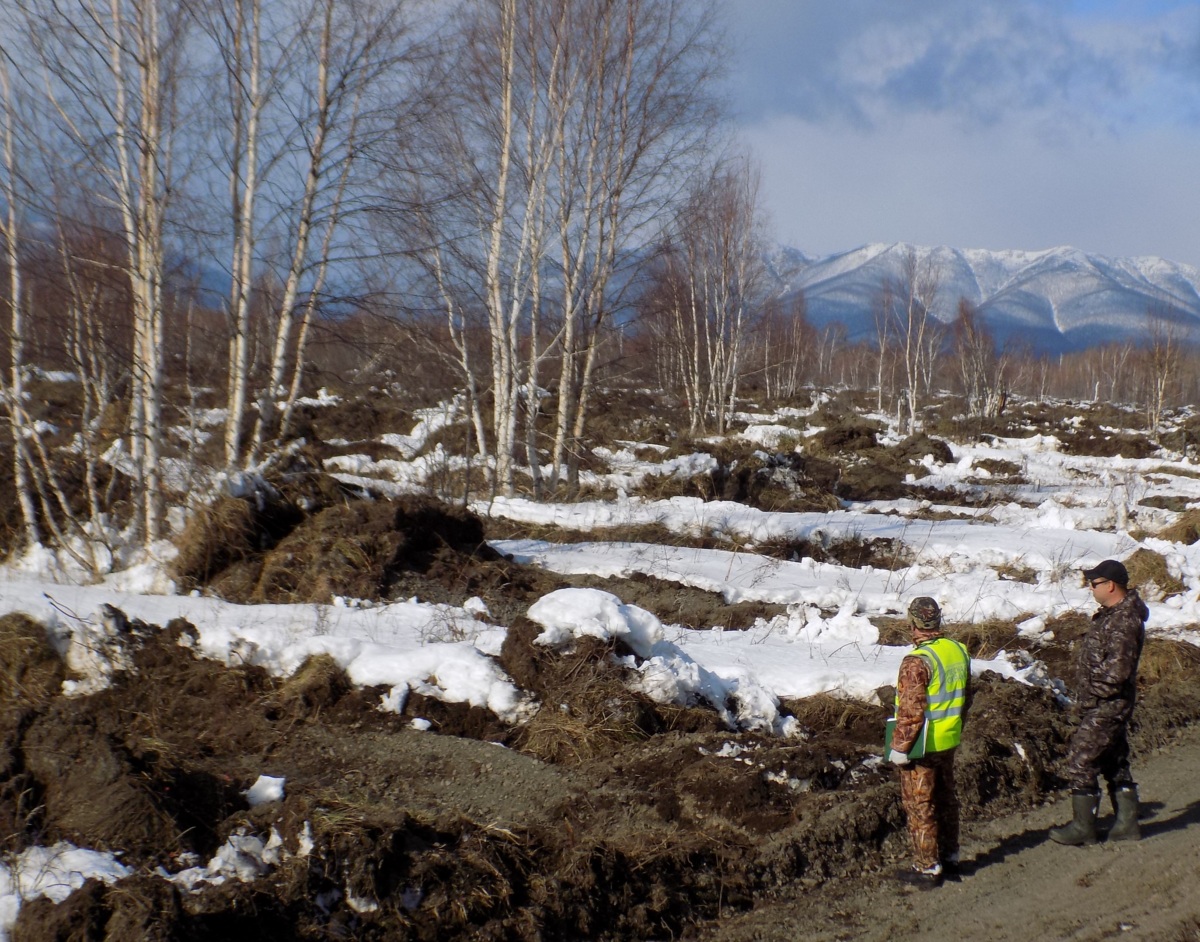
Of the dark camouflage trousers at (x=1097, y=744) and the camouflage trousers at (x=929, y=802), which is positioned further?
the dark camouflage trousers at (x=1097, y=744)

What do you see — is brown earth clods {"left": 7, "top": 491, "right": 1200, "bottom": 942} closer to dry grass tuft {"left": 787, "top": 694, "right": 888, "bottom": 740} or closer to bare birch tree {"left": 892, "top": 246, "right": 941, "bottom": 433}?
dry grass tuft {"left": 787, "top": 694, "right": 888, "bottom": 740}

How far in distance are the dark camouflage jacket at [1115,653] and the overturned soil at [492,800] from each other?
0.77m

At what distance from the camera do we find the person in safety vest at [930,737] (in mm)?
4332

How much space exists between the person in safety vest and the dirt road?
0.18 m

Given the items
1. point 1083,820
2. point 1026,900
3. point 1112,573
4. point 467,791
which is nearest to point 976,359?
point 1112,573

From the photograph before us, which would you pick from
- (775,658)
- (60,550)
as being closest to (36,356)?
(60,550)

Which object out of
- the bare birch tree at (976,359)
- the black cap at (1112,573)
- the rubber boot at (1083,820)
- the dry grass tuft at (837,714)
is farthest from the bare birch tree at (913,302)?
the rubber boot at (1083,820)

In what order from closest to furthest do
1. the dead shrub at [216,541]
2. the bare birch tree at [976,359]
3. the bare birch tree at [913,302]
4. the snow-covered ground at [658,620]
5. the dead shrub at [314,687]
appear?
the dead shrub at [314,687] < the snow-covered ground at [658,620] < the dead shrub at [216,541] < the bare birch tree at [913,302] < the bare birch tree at [976,359]

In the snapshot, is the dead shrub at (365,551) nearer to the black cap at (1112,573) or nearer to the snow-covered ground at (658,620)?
the snow-covered ground at (658,620)

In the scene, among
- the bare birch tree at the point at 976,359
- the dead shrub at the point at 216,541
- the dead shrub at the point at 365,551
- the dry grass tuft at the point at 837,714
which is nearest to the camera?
the dry grass tuft at the point at 837,714

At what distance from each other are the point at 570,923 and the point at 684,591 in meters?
6.15

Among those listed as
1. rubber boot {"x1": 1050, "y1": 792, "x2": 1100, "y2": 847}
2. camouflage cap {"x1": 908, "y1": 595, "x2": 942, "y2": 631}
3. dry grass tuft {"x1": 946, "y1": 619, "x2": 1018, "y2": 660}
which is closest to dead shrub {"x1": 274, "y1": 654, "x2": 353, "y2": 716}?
camouflage cap {"x1": 908, "y1": 595, "x2": 942, "y2": 631}

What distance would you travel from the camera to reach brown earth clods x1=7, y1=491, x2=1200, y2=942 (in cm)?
393

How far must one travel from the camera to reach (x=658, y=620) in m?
7.52
